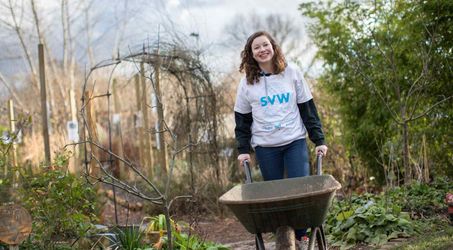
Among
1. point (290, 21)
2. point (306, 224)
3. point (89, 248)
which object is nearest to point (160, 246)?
point (89, 248)

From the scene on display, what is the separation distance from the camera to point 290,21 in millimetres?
21703

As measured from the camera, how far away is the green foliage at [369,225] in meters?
4.41

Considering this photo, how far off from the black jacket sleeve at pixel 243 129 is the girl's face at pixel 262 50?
319 millimetres

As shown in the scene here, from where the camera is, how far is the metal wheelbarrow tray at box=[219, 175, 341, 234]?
2652mm

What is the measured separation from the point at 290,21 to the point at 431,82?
53.0ft

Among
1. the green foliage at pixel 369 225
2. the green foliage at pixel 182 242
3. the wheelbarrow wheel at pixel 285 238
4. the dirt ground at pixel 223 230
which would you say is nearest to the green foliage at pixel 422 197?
the green foliage at pixel 369 225

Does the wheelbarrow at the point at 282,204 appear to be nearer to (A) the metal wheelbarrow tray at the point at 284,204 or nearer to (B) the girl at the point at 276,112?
(A) the metal wheelbarrow tray at the point at 284,204

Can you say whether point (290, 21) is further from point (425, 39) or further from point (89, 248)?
point (89, 248)

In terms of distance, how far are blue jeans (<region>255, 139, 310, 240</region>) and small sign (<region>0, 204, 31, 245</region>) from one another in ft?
4.55

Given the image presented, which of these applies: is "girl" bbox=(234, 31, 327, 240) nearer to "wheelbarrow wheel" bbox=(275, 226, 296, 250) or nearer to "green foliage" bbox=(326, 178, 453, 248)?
"wheelbarrow wheel" bbox=(275, 226, 296, 250)

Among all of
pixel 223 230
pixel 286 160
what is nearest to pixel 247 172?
pixel 286 160

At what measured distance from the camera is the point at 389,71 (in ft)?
21.2

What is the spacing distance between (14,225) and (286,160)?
1583mm

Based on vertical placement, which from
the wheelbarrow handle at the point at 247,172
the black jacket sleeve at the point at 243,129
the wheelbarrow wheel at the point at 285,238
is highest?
the black jacket sleeve at the point at 243,129
